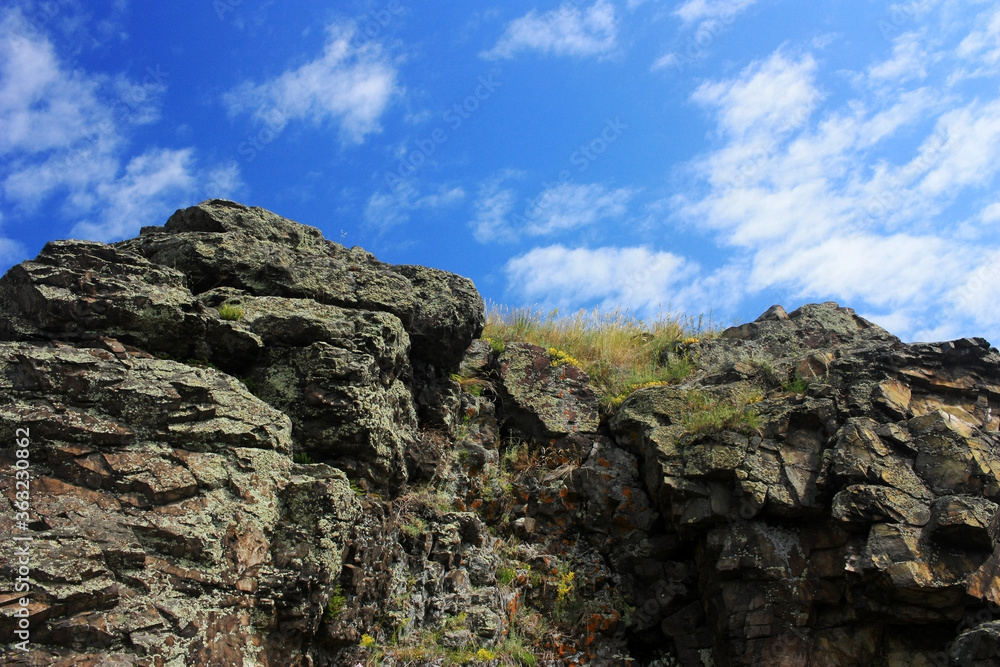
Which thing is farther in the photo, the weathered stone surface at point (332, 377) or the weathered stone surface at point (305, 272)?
the weathered stone surface at point (305, 272)

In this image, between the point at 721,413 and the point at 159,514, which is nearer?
the point at 159,514

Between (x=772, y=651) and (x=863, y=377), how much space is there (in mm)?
3388

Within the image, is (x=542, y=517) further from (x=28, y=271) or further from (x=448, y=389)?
(x=28, y=271)

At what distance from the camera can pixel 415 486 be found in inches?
299

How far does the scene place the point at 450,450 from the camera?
8.30m

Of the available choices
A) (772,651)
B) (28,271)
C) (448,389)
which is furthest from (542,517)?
(28,271)

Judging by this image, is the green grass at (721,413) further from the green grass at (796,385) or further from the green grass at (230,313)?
the green grass at (230,313)

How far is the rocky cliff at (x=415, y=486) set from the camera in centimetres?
484

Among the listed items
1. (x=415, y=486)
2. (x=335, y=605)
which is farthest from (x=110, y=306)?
(x=415, y=486)

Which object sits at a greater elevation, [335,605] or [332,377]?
[332,377]

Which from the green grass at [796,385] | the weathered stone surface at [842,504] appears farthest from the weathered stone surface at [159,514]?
the green grass at [796,385]

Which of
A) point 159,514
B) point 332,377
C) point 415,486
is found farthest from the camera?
point 415,486

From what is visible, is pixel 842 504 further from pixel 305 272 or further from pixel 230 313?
pixel 230 313

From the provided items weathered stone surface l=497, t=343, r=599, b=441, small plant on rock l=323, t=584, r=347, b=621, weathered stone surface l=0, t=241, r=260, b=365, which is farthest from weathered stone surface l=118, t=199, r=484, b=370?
small plant on rock l=323, t=584, r=347, b=621
